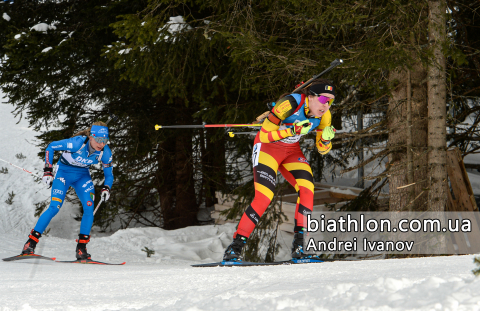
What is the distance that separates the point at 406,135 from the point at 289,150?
2.08m

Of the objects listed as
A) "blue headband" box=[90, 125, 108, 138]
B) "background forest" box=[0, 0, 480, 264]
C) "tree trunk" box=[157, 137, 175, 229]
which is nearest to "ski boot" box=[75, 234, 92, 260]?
"blue headband" box=[90, 125, 108, 138]

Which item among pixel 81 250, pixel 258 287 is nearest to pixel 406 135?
pixel 258 287

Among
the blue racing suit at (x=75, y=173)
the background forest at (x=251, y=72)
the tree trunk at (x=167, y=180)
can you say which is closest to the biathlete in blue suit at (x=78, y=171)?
the blue racing suit at (x=75, y=173)

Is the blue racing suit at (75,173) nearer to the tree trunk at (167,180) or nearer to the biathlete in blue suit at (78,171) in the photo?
the biathlete in blue suit at (78,171)

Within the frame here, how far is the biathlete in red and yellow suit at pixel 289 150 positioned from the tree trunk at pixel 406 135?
1.54m

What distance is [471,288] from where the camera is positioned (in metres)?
2.38

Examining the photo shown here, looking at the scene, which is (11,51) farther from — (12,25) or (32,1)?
(32,1)

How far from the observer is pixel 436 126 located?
5.73 m

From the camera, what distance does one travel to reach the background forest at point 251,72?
215 inches

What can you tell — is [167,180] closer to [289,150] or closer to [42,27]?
[42,27]

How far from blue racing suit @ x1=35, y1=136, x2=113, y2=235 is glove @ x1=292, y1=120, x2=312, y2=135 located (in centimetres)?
308

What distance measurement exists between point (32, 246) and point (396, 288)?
5.32 m

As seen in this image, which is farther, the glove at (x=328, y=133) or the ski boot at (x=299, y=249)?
the ski boot at (x=299, y=249)

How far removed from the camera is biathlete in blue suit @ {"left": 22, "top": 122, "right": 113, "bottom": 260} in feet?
20.2
